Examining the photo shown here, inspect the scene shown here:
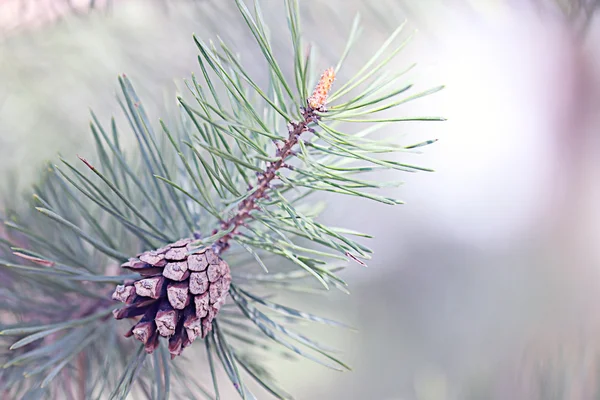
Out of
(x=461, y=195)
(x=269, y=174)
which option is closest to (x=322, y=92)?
(x=269, y=174)

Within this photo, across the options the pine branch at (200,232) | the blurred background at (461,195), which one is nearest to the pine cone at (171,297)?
the pine branch at (200,232)

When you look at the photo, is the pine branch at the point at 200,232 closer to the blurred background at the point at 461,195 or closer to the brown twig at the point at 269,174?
the brown twig at the point at 269,174

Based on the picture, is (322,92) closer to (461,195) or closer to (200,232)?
(200,232)

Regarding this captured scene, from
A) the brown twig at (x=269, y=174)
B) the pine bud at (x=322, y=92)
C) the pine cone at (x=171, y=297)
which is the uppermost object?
the pine bud at (x=322, y=92)

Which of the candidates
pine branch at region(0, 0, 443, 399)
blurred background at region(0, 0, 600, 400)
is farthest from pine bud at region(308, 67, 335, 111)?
blurred background at region(0, 0, 600, 400)

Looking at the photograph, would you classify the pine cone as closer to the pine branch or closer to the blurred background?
the pine branch

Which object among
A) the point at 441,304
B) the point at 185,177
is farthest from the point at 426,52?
the point at 185,177
